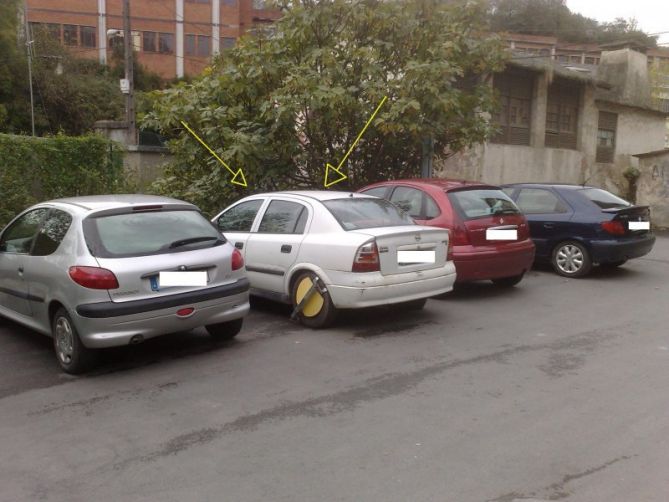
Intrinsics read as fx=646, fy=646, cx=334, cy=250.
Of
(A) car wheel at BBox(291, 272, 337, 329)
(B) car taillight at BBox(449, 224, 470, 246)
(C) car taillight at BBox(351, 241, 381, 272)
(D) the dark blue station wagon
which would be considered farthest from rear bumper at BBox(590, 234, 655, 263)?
(A) car wheel at BBox(291, 272, 337, 329)

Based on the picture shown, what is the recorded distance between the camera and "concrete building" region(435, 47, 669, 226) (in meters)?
20.0

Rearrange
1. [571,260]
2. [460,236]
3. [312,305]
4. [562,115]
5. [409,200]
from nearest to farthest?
[312,305]
[460,236]
[409,200]
[571,260]
[562,115]

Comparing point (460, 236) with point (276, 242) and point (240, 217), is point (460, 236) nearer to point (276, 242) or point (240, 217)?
point (276, 242)

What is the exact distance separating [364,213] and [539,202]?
14.0 ft

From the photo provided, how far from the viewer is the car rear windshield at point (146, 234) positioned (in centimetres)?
555

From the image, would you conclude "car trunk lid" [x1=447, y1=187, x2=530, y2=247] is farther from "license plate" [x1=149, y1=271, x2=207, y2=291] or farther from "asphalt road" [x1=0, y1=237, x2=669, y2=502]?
"license plate" [x1=149, y1=271, x2=207, y2=291]

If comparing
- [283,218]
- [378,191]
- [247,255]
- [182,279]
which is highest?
[378,191]

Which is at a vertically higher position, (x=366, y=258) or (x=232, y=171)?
(x=232, y=171)

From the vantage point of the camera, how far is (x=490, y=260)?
326 inches

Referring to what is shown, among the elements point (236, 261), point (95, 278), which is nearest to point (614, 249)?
point (236, 261)

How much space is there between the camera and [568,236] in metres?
9.85

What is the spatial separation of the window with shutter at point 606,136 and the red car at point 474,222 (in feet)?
55.5

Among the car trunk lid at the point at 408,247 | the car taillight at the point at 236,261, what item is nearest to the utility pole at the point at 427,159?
the car trunk lid at the point at 408,247

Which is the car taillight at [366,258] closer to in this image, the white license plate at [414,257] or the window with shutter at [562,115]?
the white license plate at [414,257]
